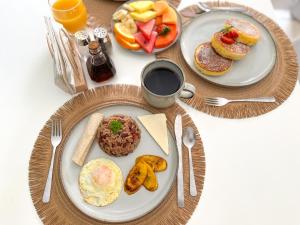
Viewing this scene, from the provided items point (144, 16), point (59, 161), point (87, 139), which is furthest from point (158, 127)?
point (144, 16)

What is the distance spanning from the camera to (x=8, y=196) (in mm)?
945

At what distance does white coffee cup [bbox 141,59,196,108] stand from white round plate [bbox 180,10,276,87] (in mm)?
122

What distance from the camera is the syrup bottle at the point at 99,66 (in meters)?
1.05

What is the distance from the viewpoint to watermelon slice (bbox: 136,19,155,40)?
3.80 feet

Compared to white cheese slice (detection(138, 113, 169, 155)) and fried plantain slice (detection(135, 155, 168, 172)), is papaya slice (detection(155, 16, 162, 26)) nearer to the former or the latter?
white cheese slice (detection(138, 113, 169, 155))

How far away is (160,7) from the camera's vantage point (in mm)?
1207

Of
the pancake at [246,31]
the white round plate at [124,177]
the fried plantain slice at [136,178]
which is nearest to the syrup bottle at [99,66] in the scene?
the white round plate at [124,177]

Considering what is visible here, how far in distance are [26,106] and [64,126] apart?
0.18 metres

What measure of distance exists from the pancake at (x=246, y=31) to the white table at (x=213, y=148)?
10.0 inches

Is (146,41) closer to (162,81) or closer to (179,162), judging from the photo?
(162,81)

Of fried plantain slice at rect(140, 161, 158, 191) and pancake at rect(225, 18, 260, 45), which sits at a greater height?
pancake at rect(225, 18, 260, 45)

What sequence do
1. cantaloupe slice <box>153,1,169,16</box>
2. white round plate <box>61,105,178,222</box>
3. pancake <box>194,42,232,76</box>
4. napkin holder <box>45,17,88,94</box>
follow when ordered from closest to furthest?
white round plate <box>61,105,178,222</box> → napkin holder <box>45,17,88,94</box> → pancake <box>194,42,232,76</box> → cantaloupe slice <box>153,1,169,16</box>

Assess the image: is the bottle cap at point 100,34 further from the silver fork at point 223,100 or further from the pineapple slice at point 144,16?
the silver fork at point 223,100

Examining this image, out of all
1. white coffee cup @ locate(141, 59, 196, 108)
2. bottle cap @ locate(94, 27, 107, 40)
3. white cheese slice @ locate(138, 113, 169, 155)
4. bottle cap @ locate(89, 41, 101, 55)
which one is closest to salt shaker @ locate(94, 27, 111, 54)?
bottle cap @ locate(94, 27, 107, 40)
